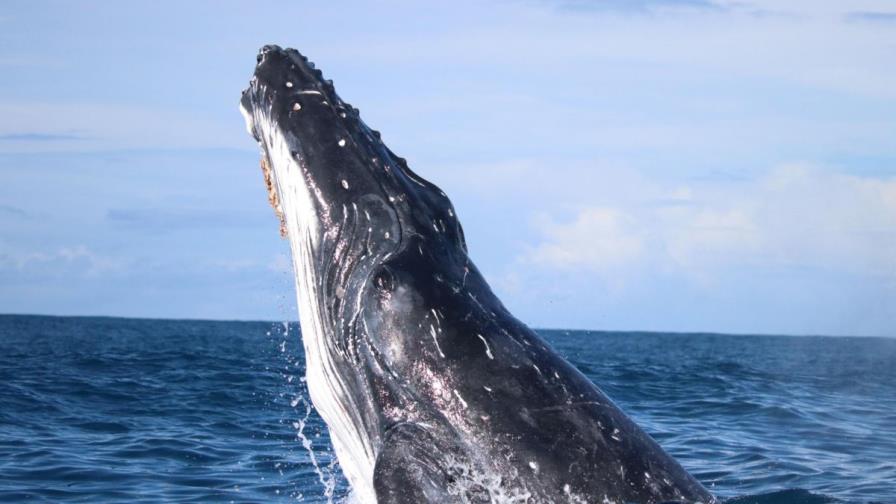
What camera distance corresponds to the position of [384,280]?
6996mm

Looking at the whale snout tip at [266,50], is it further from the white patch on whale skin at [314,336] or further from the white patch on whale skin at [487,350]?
the white patch on whale skin at [487,350]

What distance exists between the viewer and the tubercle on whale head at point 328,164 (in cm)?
735

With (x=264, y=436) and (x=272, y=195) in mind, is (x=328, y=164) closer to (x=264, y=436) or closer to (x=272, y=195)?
(x=272, y=195)

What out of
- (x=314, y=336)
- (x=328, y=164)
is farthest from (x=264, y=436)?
(x=328, y=164)

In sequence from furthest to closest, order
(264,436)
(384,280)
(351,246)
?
1. (264,436)
2. (351,246)
3. (384,280)

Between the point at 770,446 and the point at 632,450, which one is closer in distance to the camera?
the point at 632,450

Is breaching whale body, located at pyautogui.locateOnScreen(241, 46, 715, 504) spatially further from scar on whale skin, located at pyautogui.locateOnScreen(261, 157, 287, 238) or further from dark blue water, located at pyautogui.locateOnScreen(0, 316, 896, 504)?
dark blue water, located at pyautogui.locateOnScreen(0, 316, 896, 504)

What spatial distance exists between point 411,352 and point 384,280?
1.60ft

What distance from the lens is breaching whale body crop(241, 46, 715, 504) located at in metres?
6.55

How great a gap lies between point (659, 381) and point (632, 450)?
2440cm

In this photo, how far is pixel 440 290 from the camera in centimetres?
711

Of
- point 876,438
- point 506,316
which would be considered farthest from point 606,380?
point 506,316

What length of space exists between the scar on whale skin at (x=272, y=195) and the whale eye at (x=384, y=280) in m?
1.17

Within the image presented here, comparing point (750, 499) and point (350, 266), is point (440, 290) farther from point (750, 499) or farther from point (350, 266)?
point (750, 499)
